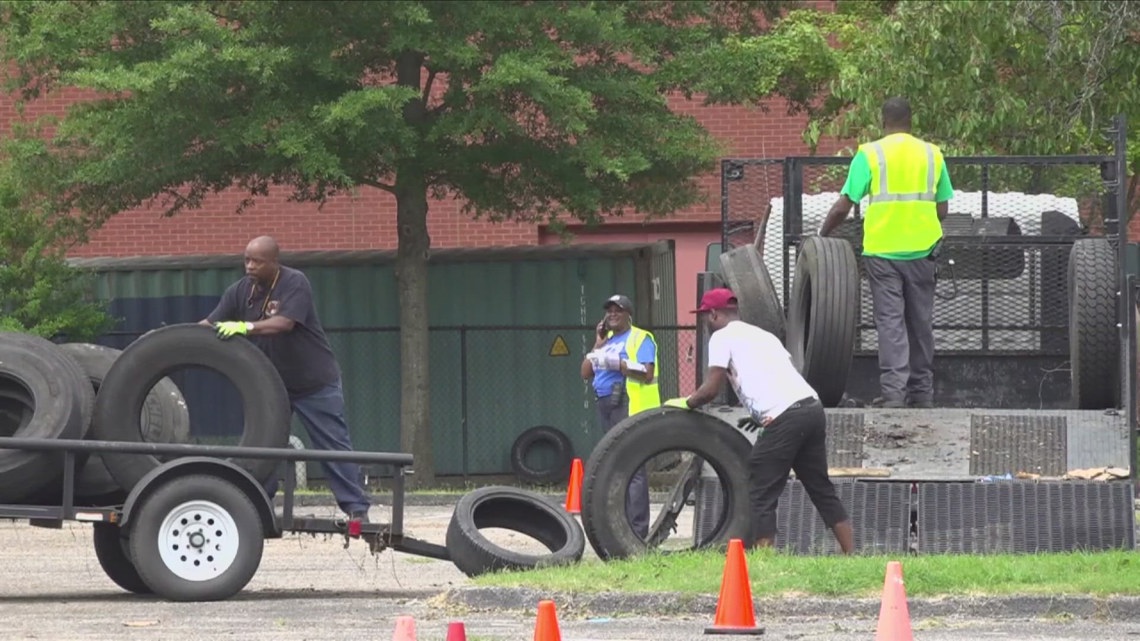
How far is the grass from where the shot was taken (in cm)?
1001

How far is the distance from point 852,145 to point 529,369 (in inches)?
192

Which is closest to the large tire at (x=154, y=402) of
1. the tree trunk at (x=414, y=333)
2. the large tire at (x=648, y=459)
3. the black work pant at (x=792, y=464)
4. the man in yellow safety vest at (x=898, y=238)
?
the large tire at (x=648, y=459)

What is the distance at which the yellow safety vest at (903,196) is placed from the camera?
12016 mm

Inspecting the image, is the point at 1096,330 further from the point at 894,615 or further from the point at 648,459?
the point at 894,615

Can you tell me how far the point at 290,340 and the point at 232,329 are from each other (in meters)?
0.47

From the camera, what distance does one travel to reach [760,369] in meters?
10.8

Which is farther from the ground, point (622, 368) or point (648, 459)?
point (622, 368)

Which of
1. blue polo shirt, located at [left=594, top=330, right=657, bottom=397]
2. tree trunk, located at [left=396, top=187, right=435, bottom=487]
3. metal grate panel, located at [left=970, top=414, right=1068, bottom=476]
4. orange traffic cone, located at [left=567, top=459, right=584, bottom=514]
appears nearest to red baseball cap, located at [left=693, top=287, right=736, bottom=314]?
metal grate panel, located at [left=970, top=414, right=1068, bottom=476]

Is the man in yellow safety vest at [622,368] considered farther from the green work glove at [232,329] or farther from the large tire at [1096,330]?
the green work glove at [232,329]

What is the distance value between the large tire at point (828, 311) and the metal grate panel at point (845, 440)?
27 centimetres

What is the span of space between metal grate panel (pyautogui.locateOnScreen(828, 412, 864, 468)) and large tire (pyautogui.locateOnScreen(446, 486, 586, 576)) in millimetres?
1492

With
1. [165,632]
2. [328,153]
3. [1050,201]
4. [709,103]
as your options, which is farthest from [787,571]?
[709,103]

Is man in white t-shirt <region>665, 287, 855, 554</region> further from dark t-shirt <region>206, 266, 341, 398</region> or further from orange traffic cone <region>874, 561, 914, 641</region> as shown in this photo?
orange traffic cone <region>874, 561, 914, 641</region>

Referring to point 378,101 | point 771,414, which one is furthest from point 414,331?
point 771,414
